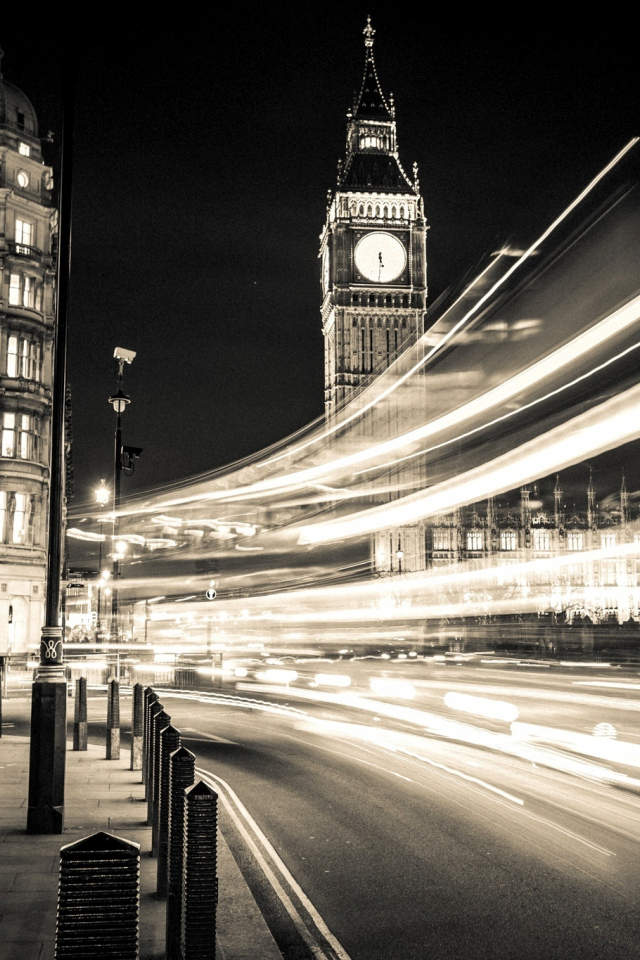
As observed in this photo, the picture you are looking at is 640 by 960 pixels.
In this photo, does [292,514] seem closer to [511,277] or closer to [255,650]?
[255,650]

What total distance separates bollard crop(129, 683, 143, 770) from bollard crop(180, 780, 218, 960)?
885 cm

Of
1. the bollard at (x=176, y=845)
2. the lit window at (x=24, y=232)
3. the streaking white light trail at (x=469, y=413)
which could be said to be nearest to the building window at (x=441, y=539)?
the lit window at (x=24, y=232)

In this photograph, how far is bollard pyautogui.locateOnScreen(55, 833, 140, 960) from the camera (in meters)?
3.79

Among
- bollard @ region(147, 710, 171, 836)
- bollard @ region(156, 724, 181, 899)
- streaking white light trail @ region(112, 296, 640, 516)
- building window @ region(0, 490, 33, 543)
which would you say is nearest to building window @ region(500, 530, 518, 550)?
building window @ region(0, 490, 33, 543)

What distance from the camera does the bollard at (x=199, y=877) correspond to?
4.91 m

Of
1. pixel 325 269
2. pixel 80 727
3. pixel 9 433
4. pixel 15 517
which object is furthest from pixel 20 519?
pixel 325 269

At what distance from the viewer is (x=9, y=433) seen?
40.6m

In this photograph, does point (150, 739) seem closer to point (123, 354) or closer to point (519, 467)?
point (519, 467)

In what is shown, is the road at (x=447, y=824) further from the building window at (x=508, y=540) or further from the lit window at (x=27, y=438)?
the building window at (x=508, y=540)

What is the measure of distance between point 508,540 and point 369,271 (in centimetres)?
4056

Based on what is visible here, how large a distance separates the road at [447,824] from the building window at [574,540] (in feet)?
296

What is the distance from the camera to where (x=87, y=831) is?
900 centimetres

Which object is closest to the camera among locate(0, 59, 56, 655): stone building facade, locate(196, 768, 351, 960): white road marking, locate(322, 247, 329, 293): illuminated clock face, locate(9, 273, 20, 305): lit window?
locate(196, 768, 351, 960): white road marking

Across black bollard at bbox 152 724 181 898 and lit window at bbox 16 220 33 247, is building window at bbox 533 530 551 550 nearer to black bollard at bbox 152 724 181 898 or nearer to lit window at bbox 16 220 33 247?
lit window at bbox 16 220 33 247
